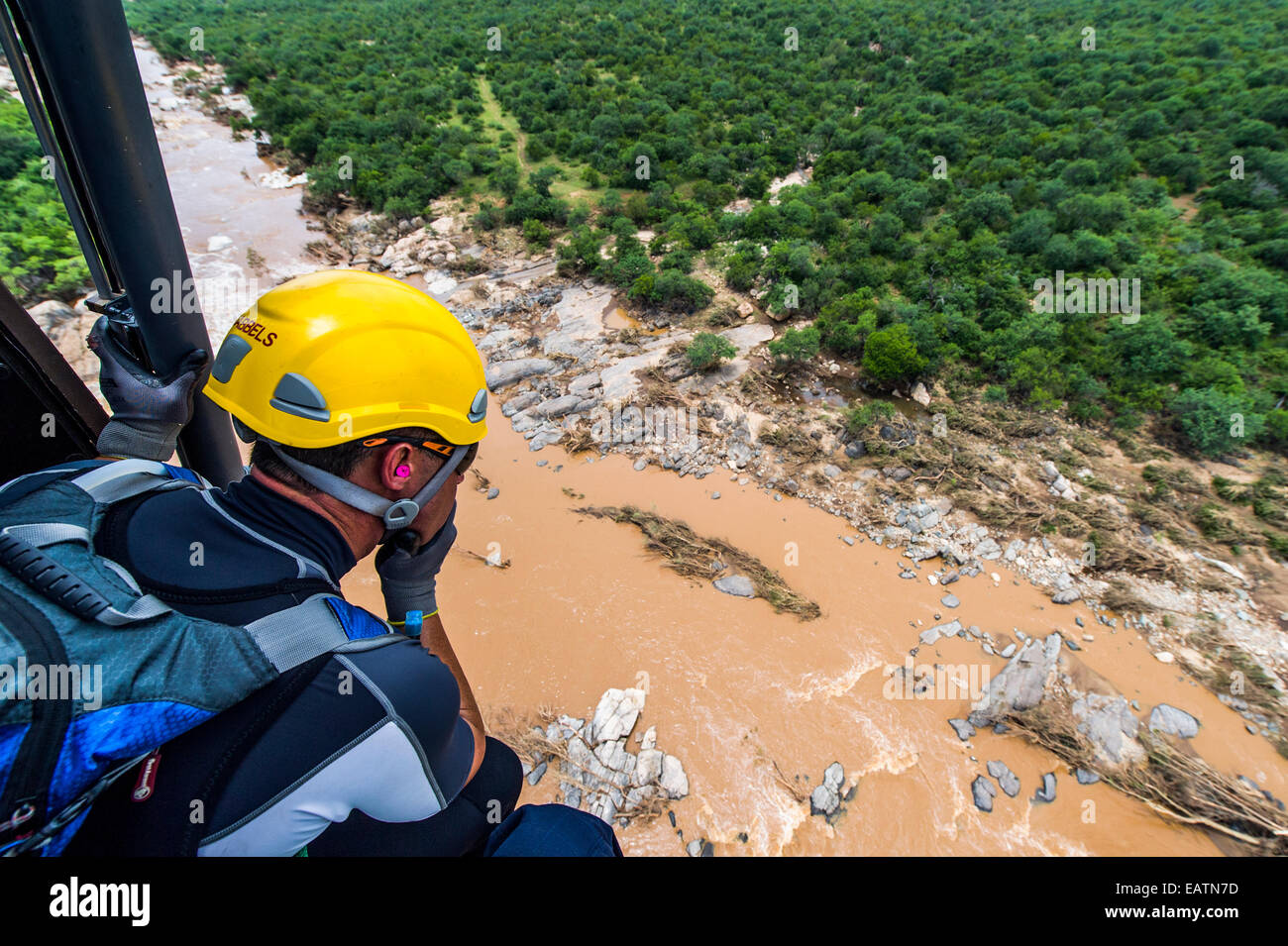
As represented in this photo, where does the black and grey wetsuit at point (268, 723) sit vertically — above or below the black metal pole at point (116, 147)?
below

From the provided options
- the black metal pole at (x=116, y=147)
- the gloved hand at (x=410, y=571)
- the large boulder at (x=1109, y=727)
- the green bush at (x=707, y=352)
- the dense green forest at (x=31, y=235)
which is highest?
the dense green forest at (x=31, y=235)

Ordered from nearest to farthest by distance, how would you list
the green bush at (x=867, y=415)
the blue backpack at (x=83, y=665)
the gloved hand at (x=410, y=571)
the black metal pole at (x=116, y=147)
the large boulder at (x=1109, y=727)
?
1. the blue backpack at (x=83, y=665)
2. the black metal pole at (x=116, y=147)
3. the gloved hand at (x=410, y=571)
4. the large boulder at (x=1109, y=727)
5. the green bush at (x=867, y=415)

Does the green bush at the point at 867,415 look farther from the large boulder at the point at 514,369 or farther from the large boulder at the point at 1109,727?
the large boulder at the point at 514,369

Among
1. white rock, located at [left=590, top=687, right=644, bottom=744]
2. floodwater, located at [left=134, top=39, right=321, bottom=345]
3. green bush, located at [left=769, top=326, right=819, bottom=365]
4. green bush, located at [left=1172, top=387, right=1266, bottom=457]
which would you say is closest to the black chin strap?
white rock, located at [left=590, top=687, right=644, bottom=744]

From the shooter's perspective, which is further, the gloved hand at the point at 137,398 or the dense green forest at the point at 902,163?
the dense green forest at the point at 902,163

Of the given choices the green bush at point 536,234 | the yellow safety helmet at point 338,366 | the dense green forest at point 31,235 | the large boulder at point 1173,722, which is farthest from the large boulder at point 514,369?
the large boulder at point 1173,722

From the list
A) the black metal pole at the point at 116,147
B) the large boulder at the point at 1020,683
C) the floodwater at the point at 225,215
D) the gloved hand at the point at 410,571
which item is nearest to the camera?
the black metal pole at the point at 116,147

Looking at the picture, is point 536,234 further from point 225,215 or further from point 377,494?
point 377,494
